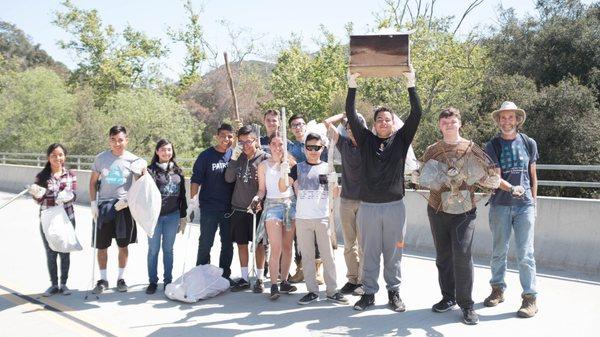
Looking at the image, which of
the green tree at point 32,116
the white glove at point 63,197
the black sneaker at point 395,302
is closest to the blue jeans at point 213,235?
the white glove at point 63,197

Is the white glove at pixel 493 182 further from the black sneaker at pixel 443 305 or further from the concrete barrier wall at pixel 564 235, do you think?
the concrete barrier wall at pixel 564 235

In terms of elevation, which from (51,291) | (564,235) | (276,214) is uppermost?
(276,214)

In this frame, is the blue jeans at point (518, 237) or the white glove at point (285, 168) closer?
the blue jeans at point (518, 237)

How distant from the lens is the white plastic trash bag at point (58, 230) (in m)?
7.05

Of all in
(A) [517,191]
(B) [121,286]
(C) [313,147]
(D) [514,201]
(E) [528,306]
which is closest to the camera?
(A) [517,191]

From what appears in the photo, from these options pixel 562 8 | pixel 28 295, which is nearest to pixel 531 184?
pixel 28 295

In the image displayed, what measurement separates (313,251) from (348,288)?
755mm

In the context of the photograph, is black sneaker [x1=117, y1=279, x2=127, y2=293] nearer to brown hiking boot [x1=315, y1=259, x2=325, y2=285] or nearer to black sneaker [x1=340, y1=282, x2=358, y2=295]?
brown hiking boot [x1=315, y1=259, x2=325, y2=285]

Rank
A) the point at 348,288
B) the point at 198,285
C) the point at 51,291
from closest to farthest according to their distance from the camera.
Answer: the point at 198,285
the point at 348,288
the point at 51,291

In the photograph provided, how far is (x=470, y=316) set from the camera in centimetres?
578

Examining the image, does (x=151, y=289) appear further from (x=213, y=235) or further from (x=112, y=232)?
(x=213, y=235)

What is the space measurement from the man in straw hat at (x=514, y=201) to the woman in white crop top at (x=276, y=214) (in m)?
2.27

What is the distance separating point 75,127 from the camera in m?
33.3

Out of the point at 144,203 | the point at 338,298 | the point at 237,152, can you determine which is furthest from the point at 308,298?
the point at 144,203
